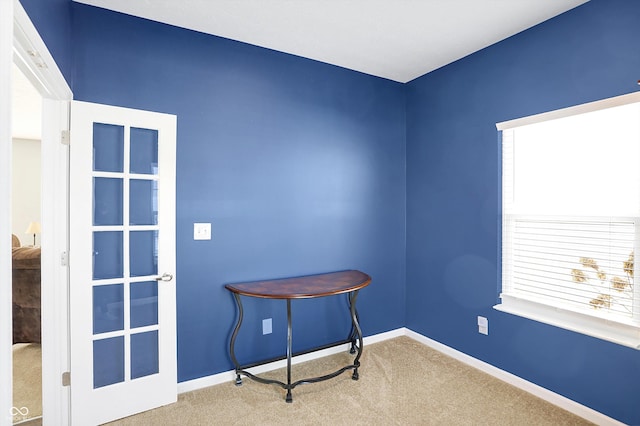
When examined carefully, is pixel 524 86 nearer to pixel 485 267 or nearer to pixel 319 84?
pixel 485 267

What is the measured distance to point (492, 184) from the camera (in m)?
2.79

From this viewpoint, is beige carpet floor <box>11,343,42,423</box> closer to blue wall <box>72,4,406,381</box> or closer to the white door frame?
the white door frame

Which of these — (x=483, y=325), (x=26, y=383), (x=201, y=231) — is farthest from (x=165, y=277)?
(x=483, y=325)

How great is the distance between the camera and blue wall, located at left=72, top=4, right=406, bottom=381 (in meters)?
2.41

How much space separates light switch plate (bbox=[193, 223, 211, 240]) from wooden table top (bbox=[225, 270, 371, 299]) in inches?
16.3

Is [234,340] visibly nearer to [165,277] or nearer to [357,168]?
[165,277]

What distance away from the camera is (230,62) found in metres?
2.69

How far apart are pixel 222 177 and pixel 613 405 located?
9.79ft

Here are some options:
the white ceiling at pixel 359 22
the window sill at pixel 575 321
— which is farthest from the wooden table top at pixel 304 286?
the white ceiling at pixel 359 22

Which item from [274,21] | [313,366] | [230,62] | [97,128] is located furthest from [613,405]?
[97,128]

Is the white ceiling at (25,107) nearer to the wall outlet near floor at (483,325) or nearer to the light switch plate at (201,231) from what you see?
the light switch plate at (201,231)

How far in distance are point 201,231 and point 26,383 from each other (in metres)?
1.75

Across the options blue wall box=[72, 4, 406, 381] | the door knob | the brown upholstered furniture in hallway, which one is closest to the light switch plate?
blue wall box=[72, 4, 406, 381]

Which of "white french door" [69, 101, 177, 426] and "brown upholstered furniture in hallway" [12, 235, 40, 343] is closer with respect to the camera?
"white french door" [69, 101, 177, 426]
